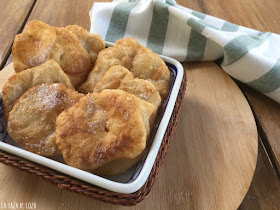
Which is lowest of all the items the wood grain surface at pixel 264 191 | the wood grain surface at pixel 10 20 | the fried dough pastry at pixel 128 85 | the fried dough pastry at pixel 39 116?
the wood grain surface at pixel 10 20

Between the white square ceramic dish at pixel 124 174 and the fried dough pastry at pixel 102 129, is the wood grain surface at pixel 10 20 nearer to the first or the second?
the white square ceramic dish at pixel 124 174

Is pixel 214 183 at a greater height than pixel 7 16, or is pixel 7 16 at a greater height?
pixel 214 183

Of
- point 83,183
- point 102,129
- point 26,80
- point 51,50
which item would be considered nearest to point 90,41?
point 51,50

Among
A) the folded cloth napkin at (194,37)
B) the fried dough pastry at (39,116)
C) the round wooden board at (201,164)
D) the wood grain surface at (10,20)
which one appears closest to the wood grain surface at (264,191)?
the round wooden board at (201,164)

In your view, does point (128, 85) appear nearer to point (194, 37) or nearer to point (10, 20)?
point (194, 37)

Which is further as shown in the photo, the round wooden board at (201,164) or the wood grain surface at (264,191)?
the wood grain surface at (264,191)

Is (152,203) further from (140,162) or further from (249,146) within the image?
(249,146)

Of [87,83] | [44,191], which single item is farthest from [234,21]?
[44,191]
